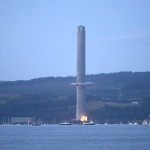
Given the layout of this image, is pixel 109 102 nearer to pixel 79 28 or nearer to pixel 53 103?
pixel 53 103

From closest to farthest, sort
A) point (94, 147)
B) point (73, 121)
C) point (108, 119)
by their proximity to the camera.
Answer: point (94, 147) < point (73, 121) < point (108, 119)

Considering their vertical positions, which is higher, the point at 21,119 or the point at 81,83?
the point at 81,83

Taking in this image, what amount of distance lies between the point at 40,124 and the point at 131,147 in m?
103

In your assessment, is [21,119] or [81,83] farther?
[21,119]

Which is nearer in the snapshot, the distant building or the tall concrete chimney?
the tall concrete chimney

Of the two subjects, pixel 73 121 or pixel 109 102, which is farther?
pixel 109 102

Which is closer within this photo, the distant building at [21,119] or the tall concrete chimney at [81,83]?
the tall concrete chimney at [81,83]

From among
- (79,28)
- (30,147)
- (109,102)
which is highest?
(79,28)

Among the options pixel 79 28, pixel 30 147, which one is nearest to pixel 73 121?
pixel 79 28

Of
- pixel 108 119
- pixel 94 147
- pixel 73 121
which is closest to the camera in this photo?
pixel 94 147

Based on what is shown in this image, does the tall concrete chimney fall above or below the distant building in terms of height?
above

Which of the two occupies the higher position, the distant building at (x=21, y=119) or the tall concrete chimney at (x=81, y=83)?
the tall concrete chimney at (x=81, y=83)

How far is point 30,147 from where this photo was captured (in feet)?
278

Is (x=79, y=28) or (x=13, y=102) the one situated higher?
(x=79, y=28)
